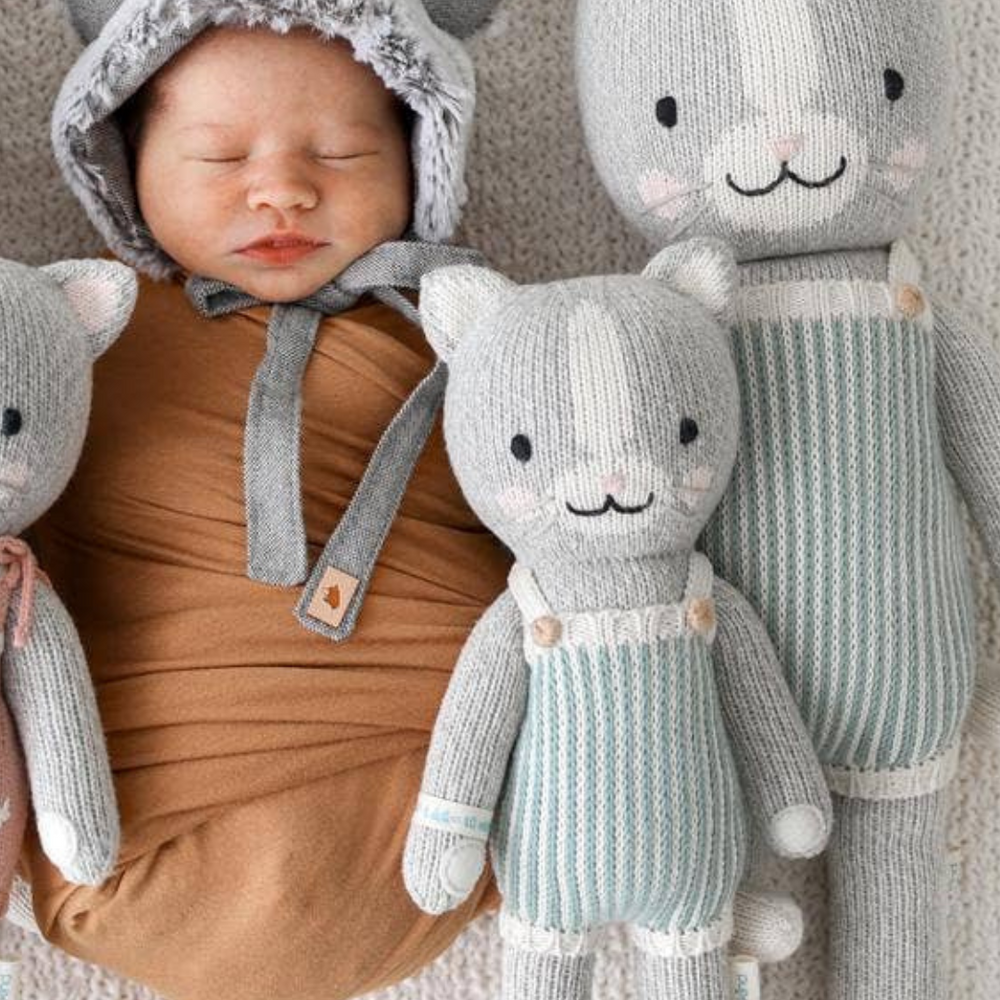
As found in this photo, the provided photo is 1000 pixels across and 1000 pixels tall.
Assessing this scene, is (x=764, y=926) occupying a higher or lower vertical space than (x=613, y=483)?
lower

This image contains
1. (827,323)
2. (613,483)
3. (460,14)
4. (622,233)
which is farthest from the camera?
(622,233)

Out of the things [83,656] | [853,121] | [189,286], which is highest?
[853,121]

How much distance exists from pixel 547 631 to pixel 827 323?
26 centimetres

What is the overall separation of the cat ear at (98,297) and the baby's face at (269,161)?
0.32 feet

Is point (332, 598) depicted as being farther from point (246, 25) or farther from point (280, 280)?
point (246, 25)

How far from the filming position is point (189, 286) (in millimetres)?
991

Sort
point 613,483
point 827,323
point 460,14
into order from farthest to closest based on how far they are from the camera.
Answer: point 460,14 → point 827,323 → point 613,483

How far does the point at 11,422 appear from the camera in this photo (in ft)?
2.66

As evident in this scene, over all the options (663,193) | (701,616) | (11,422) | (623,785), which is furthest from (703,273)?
(11,422)

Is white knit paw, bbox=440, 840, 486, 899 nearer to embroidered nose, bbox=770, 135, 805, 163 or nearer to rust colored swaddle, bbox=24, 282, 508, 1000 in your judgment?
rust colored swaddle, bbox=24, 282, 508, 1000

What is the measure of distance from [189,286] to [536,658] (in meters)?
0.37

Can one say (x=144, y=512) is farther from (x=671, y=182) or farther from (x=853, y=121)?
(x=853, y=121)

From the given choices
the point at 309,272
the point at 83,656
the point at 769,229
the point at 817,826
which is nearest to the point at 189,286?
the point at 309,272

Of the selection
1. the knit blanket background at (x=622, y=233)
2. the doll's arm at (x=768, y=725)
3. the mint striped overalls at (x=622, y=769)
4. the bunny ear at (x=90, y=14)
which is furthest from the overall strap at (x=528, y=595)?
the bunny ear at (x=90, y=14)
